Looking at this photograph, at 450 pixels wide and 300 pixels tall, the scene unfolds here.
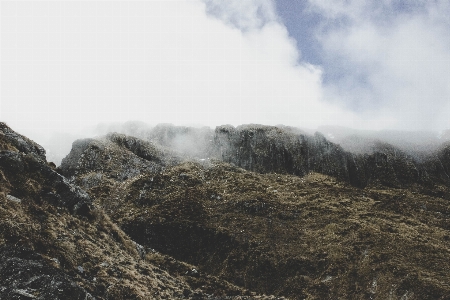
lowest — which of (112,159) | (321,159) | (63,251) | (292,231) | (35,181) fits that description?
(292,231)

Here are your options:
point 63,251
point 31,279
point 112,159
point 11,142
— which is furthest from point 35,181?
point 112,159

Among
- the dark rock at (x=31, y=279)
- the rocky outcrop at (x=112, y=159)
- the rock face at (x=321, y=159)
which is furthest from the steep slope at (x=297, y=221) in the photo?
the dark rock at (x=31, y=279)

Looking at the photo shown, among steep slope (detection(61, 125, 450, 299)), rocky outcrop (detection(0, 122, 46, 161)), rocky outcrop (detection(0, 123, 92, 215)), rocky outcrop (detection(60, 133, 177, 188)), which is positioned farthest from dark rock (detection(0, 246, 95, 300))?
rocky outcrop (detection(60, 133, 177, 188))

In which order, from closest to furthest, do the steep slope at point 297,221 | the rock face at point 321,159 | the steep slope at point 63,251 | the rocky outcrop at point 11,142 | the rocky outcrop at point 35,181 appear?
the steep slope at point 63,251 < the rocky outcrop at point 35,181 < the rocky outcrop at point 11,142 < the steep slope at point 297,221 < the rock face at point 321,159

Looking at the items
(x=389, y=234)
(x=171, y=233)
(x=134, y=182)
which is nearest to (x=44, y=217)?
(x=171, y=233)

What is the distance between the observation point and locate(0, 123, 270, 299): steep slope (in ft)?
52.2

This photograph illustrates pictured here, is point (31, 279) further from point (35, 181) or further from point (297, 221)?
point (297, 221)

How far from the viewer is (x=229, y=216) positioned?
69.1 meters

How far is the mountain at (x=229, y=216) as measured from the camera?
21859 mm

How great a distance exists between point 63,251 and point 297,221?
178ft

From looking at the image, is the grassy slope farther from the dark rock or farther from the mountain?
the dark rock

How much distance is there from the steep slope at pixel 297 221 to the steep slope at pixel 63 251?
2864cm

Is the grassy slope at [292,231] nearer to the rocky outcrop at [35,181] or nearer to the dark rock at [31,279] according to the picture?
the rocky outcrop at [35,181]

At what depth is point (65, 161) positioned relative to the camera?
96.2 m
